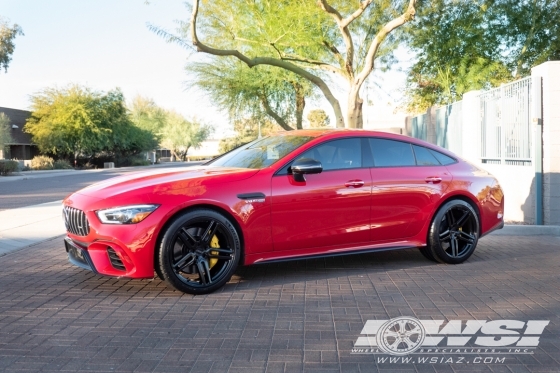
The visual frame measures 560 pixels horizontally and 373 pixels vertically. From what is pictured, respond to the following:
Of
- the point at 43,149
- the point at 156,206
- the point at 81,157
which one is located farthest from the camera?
the point at 81,157

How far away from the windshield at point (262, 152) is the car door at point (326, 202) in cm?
27

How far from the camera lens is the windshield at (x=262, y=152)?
22.6 ft

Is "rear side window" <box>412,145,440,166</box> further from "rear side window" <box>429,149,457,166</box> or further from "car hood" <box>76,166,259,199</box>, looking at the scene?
"car hood" <box>76,166,259,199</box>

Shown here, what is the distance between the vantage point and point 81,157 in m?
62.9

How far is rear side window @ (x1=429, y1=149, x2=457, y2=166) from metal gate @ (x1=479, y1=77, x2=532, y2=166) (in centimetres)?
389

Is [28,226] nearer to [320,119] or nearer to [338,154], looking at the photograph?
[338,154]

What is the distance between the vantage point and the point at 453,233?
7582mm

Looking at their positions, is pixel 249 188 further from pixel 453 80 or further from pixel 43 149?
pixel 43 149

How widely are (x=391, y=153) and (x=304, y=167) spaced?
1451mm

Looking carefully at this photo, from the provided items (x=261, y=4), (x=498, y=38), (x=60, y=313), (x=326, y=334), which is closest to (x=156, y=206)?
(x=60, y=313)

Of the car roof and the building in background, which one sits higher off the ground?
the building in background

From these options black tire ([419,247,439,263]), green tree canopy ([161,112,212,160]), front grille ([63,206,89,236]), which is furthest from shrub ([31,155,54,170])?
black tire ([419,247,439,263])

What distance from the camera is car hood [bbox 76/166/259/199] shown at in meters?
6.07

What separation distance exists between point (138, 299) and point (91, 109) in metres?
56.1
